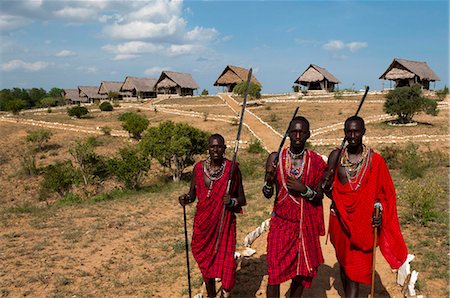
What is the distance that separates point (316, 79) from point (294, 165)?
154ft

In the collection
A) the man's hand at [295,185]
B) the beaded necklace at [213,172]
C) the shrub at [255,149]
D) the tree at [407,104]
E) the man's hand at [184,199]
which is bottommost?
the shrub at [255,149]

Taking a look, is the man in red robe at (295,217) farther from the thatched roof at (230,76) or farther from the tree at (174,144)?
the thatched roof at (230,76)

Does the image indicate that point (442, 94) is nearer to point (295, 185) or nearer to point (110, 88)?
point (295, 185)

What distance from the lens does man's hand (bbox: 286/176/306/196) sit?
160 inches

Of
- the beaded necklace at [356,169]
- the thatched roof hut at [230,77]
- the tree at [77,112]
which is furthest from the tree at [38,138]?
the thatched roof hut at [230,77]

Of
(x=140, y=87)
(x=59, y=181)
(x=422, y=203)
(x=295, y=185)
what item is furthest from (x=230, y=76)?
(x=295, y=185)

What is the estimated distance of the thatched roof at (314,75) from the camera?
48.7 meters

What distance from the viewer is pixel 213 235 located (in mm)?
4688

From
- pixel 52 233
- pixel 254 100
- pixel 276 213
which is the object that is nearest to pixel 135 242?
pixel 52 233

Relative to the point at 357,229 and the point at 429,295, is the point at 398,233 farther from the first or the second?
the point at 429,295

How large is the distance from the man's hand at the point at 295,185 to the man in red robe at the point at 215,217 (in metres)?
0.76

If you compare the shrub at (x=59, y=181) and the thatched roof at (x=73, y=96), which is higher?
the thatched roof at (x=73, y=96)

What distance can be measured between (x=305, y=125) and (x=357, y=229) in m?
1.34

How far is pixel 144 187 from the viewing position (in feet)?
49.8
